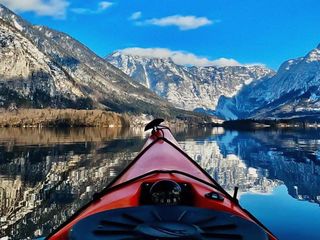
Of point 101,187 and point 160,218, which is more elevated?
point 160,218

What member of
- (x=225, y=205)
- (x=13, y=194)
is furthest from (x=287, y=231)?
(x=13, y=194)

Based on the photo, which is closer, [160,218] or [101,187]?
[160,218]


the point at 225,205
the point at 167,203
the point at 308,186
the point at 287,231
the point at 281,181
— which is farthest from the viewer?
the point at 281,181

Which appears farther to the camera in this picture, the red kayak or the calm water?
the calm water

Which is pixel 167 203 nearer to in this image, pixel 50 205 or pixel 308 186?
pixel 50 205

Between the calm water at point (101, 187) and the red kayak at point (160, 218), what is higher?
the red kayak at point (160, 218)

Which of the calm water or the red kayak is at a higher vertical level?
the red kayak

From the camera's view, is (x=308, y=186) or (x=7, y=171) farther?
(x=7, y=171)

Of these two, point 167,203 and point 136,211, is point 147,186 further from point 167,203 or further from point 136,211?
point 136,211

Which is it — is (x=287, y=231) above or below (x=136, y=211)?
below

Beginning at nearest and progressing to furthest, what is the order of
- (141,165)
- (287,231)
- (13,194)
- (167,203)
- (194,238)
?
(194,238), (167,203), (141,165), (287,231), (13,194)

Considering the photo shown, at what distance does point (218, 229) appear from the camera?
433 centimetres

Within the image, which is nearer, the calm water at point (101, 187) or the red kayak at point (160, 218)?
the red kayak at point (160, 218)

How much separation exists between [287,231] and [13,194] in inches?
464
